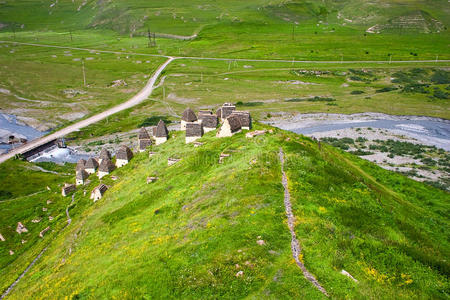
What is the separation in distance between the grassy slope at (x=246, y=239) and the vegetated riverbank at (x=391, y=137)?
32.7m

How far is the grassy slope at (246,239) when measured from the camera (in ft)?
70.5

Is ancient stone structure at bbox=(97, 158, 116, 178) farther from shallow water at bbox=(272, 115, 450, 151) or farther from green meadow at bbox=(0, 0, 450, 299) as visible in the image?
shallow water at bbox=(272, 115, 450, 151)

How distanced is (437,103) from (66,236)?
148438 millimetres

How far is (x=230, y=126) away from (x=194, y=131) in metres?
9.75

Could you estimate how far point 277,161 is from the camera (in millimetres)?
37875

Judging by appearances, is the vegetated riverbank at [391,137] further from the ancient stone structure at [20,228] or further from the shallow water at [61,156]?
the ancient stone structure at [20,228]

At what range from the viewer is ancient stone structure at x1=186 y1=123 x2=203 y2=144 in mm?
59938

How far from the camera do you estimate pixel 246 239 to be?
24609 millimetres

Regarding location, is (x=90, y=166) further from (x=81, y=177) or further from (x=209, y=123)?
(x=209, y=123)

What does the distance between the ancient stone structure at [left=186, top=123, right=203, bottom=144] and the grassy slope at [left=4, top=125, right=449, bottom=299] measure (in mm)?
12258

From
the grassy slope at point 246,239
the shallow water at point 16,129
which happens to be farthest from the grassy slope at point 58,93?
the grassy slope at point 246,239

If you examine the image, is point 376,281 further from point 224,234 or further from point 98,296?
point 98,296

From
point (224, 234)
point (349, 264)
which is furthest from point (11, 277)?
point (349, 264)

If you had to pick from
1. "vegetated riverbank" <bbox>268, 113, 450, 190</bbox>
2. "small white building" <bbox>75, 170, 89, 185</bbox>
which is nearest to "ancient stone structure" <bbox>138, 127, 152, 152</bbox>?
"small white building" <bbox>75, 170, 89, 185</bbox>
